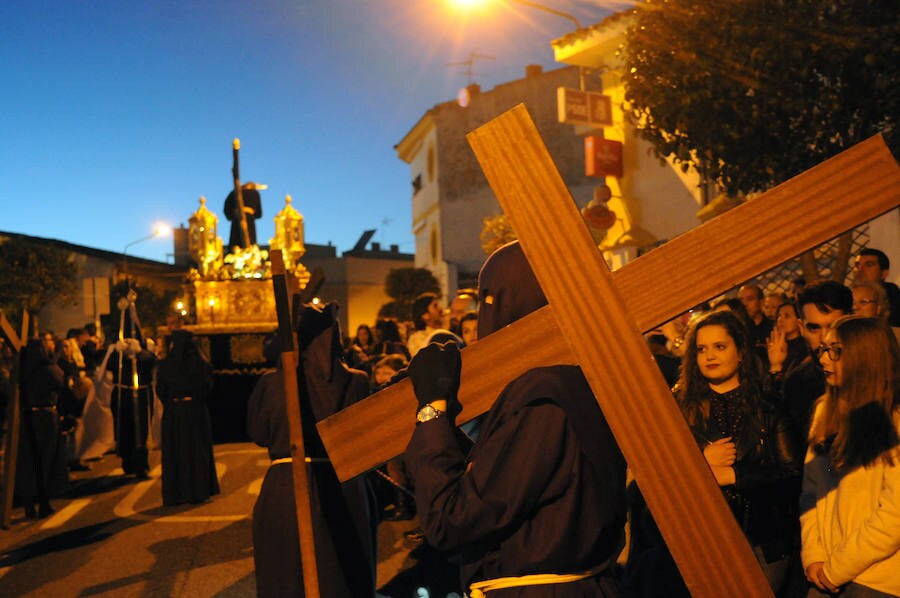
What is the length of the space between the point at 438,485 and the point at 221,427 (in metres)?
13.5

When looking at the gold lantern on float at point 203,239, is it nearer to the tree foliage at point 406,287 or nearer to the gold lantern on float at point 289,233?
the gold lantern on float at point 289,233

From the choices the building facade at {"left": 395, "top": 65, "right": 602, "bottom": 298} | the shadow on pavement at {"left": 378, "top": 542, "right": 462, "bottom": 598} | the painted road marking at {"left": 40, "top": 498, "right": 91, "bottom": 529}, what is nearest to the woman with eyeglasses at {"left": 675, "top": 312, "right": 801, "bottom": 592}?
the shadow on pavement at {"left": 378, "top": 542, "right": 462, "bottom": 598}

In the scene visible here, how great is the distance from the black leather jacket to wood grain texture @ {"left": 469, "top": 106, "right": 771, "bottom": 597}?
182 centimetres

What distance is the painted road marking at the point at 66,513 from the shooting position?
8778 millimetres

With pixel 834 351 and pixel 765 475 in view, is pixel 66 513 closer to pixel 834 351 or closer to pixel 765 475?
pixel 765 475

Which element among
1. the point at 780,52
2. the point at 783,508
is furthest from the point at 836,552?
the point at 780,52

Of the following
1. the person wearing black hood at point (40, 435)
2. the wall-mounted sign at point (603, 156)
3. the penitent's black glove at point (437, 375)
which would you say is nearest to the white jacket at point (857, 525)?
the penitent's black glove at point (437, 375)

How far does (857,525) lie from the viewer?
3.25 m

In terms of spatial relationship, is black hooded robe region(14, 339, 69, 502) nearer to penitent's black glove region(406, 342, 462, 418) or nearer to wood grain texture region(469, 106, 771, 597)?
penitent's black glove region(406, 342, 462, 418)

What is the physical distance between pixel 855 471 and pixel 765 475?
36 centimetres

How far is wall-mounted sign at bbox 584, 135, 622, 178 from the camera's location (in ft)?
70.1

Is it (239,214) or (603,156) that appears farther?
(603,156)

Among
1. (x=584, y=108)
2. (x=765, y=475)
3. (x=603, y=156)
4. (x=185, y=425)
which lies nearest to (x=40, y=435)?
(x=185, y=425)

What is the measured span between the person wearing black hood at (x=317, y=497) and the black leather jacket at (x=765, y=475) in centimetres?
193
